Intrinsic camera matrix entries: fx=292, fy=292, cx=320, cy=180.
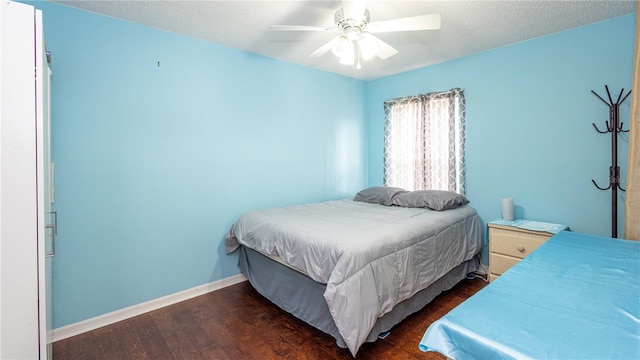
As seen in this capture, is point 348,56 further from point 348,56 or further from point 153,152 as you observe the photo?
point 153,152

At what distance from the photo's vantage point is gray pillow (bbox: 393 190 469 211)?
9.63ft

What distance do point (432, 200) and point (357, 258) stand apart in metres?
1.52

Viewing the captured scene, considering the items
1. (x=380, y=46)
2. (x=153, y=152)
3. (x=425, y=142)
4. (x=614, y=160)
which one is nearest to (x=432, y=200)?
(x=425, y=142)

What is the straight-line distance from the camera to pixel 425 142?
11.9 ft

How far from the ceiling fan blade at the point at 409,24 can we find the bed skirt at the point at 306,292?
5.83ft

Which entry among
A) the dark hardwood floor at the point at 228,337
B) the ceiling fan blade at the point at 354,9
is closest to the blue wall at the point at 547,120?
the dark hardwood floor at the point at 228,337

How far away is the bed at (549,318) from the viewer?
32.2 inches

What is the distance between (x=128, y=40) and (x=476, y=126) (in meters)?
3.47

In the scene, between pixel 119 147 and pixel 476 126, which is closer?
pixel 119 147

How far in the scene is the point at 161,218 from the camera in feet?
8.53

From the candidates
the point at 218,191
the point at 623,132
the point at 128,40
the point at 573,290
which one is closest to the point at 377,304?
the point at 573,290

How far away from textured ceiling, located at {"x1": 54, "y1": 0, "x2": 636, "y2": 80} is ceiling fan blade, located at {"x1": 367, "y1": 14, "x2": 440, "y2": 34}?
33cm

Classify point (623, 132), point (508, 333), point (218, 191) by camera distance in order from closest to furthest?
point (508, 333) < point (623, 132) < point (218, 191)

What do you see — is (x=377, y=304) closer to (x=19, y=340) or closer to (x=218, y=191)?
(x=19, y=340)
